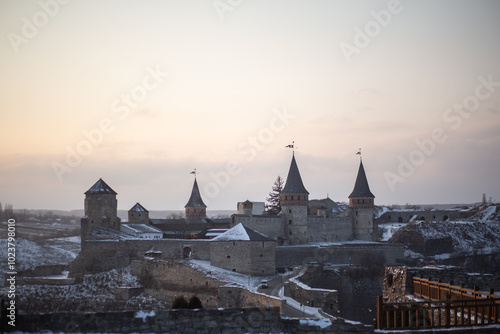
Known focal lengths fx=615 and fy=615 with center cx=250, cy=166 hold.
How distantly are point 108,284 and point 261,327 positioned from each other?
104 ft

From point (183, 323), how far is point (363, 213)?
4947 cm

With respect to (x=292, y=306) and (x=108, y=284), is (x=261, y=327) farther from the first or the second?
(x=108, y=284)

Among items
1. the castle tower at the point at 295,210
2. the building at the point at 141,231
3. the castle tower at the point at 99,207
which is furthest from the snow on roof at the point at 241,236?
the castle tower at the point at 295,210

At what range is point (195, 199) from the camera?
63562mm

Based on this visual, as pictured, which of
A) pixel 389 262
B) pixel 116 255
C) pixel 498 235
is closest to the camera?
pixel 116 255

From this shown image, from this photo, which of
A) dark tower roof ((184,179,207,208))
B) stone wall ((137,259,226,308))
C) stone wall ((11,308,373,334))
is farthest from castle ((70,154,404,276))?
stone wall ((11,308,373,334))

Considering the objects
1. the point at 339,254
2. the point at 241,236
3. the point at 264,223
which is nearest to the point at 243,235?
the point at 241,236

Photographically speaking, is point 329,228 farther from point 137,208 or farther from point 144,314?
point 144,314

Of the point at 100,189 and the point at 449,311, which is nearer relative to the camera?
the point at 449,311

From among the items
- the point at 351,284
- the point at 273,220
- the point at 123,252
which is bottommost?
the point at 351,284

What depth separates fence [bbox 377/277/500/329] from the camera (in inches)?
432

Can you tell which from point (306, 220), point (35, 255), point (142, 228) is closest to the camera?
point (142, 228)

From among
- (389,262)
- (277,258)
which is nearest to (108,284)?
(277,258)

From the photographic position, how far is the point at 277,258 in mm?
47781
